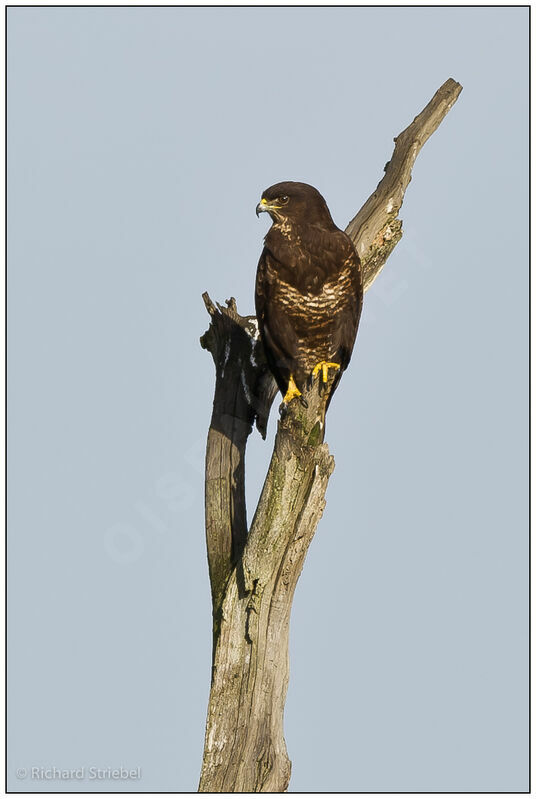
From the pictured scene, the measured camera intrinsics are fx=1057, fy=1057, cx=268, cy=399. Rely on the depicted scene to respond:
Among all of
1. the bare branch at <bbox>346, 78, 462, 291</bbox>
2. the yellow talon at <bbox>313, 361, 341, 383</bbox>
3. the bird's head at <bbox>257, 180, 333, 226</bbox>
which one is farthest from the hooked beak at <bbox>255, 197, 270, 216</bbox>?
the bare branch at <bbox>346, 78, 462, 291</bbox>

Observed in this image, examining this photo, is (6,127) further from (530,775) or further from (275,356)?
(530,775)

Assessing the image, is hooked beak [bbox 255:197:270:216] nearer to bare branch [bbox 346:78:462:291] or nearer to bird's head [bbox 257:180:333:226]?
bird's head [bbox 257:180:333:226]

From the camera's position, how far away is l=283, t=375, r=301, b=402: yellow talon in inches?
310

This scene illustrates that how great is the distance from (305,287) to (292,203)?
60cm

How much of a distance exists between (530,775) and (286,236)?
4.37 metres

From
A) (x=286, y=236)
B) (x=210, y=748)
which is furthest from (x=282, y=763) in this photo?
(x=286, y=236)

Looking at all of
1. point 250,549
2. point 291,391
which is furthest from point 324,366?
point 250,549

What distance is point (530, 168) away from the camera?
9.21m

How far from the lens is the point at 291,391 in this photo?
7926mm

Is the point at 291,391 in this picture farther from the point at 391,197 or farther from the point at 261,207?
the point at 391,197

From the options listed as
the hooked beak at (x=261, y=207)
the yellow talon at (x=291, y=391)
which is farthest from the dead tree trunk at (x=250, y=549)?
the hooked beak at (x=261, y=207)


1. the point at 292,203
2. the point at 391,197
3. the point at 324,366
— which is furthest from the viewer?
the point at 391,197

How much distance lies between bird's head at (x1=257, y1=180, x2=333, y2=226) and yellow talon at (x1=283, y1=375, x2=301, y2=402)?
120 cm

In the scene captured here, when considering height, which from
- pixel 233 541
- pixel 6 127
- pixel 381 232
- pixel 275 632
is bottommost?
pixel 275 632
